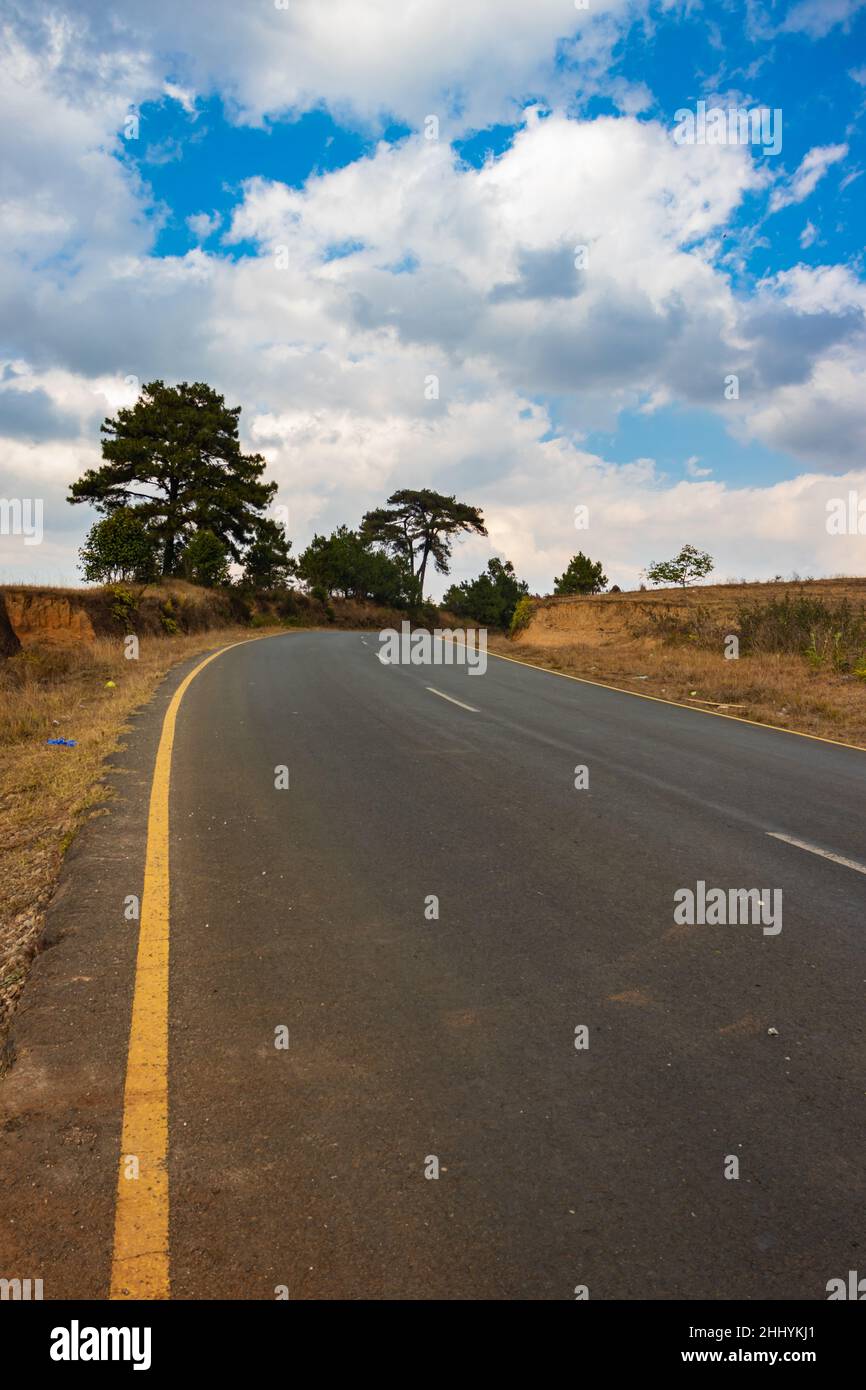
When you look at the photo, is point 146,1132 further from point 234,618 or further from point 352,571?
point 352,571

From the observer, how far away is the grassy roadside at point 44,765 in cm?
482

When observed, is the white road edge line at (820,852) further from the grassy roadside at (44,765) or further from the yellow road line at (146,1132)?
the grassy roadside at (44,765)

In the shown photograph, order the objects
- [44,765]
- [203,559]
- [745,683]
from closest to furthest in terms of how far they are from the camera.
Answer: [44,765], [745,683], [203,559]

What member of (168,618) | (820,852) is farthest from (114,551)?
(820,852)

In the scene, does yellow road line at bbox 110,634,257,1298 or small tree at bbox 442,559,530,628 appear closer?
yellow road line at bbox 110,634,257,1298

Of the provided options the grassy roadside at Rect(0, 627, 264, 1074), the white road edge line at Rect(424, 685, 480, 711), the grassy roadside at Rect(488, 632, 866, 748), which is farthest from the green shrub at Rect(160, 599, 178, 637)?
the white road edge line at Rect(424, 685, 480, 711)

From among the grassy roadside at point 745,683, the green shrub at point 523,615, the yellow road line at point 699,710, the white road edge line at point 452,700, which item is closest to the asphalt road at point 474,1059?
the yellow road line at point 699,710

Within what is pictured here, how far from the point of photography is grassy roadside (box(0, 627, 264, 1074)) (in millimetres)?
4824

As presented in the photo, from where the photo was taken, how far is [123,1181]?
2.68 m

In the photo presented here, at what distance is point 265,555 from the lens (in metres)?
49.8

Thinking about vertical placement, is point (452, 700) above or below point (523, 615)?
below

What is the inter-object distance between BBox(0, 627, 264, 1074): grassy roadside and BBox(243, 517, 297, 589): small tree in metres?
30.9

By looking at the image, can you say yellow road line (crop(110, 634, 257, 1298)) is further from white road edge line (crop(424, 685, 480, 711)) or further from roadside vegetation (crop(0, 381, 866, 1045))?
white road edge line (crop(424, 685, 480, 711))

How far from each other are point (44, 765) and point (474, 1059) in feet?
21.7
